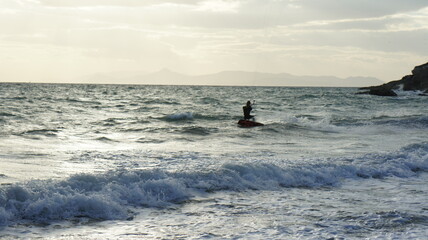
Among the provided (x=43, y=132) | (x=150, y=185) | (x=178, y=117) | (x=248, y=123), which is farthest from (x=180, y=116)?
(x=150, y=185)

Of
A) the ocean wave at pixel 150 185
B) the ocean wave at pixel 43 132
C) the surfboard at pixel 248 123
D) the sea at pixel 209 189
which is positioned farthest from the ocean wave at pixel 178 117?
the ocean wave at pixel 150 185

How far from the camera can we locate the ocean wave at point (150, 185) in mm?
7152

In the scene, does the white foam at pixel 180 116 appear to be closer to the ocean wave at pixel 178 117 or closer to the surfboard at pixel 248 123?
the ocean wave at pixel 178 117

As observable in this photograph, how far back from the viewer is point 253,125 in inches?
939

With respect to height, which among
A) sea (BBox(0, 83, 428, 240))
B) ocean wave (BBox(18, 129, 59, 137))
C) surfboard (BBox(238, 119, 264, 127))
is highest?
surfboard (BBox(238, 119, 264, 127))

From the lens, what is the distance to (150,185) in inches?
342

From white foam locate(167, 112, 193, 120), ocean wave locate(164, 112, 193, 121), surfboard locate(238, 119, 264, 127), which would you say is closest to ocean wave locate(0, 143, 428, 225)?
surfboard locate(238, 119, 264, 127)

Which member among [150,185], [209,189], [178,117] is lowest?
[209,189]

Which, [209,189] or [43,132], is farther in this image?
[43,132]

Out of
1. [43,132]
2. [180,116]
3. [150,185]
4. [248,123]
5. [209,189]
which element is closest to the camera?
[150,185]

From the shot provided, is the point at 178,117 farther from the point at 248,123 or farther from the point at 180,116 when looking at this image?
the point at 248,123

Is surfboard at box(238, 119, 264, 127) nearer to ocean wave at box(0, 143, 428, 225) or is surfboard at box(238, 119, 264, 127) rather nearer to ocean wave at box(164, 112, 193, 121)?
ocean wave at box(164, 112, 193, 121)

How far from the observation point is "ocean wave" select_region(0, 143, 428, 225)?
715cm

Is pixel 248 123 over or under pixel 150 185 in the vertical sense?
over
